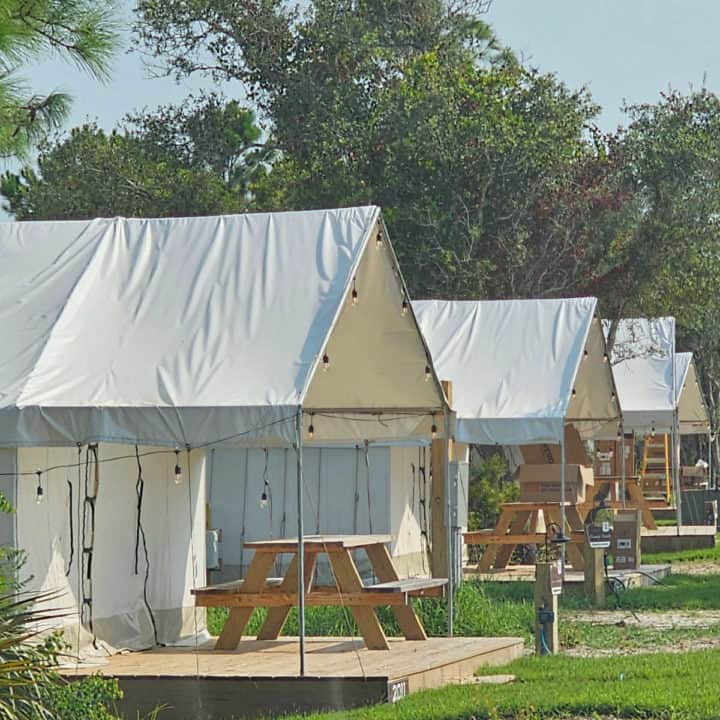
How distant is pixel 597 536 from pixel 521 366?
10.6ft

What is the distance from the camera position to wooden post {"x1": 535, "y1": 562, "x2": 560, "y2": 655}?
14156 mm

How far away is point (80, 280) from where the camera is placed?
13766 mm

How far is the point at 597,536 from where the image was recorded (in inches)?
731

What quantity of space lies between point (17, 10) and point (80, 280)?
3533 millimetres

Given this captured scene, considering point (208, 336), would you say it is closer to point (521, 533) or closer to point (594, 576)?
point (594, 576)

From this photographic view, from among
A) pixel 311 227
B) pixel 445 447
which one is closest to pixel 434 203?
pixel 445 447

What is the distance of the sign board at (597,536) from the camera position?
60.9 ft

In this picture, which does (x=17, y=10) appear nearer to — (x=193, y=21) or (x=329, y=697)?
(x=329, y=697)

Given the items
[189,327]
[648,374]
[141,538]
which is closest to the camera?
[189,327]

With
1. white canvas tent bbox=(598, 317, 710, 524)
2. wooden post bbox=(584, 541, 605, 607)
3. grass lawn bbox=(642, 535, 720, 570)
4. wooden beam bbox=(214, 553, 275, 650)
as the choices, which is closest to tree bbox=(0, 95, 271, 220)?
white canvas tent bbox=(598, 317, 710, 524)

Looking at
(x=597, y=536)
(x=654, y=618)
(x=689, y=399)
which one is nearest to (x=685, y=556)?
(x=597, y=536)

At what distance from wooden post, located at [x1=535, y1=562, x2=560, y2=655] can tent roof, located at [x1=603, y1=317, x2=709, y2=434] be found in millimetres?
18014

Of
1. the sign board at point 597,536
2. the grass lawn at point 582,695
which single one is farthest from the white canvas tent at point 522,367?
the grass lawn at point 582,695

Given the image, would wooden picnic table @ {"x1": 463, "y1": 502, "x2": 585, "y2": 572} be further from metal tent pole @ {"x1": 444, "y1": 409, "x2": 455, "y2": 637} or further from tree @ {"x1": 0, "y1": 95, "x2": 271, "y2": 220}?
tree @ {"x1": 0, "y1": 95, "x2": 271, "y2": 220}
